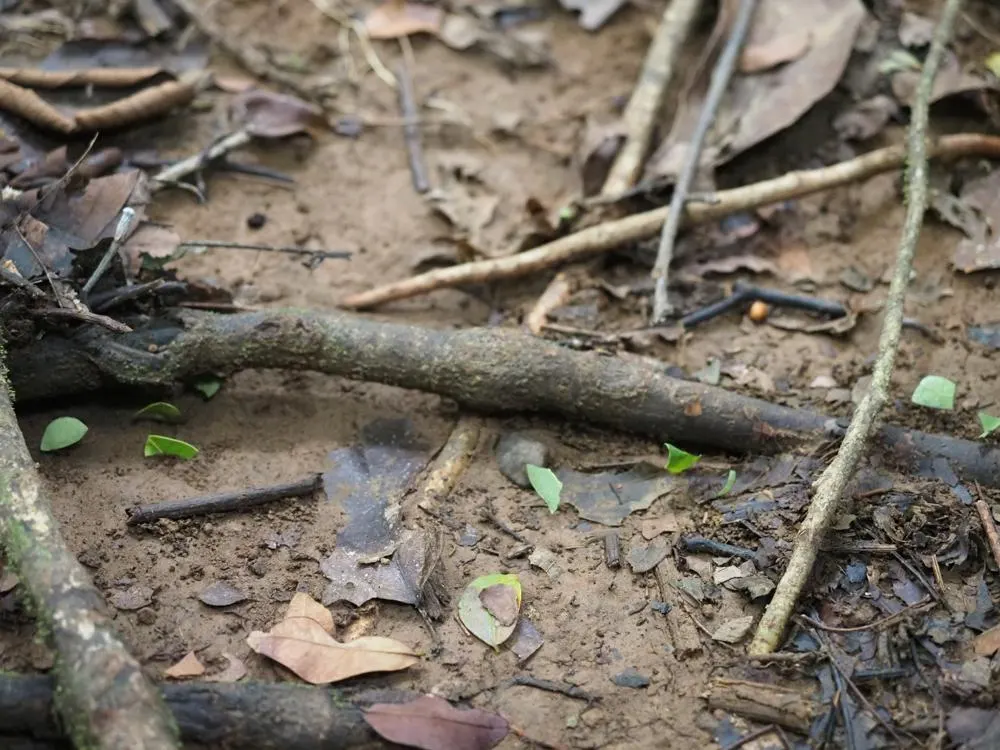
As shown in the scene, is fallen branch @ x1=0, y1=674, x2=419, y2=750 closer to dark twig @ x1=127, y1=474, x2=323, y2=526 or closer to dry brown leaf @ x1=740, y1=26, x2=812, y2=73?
dark twig @ x1=127, y1=474, x2=323, y2=526

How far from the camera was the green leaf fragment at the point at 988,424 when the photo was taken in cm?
317

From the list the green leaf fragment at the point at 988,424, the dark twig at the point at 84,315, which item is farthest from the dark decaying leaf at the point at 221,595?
the green leaf fragment at the point at 988,424

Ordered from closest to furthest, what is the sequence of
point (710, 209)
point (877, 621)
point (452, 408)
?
point (877, 621)
point (452, 408)
point (710, 209)

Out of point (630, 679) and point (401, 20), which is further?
point (401, 20)

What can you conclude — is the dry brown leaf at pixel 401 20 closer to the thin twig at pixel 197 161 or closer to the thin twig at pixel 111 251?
the thin twig at pixel 197 161

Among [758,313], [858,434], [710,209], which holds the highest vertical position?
[710,209]

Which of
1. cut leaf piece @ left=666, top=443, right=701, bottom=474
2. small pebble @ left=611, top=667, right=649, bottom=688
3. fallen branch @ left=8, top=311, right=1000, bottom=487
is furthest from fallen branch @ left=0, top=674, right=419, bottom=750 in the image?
cut leaf piece @ left=666, top=443, right=701, bottom=474

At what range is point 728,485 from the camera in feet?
10.3

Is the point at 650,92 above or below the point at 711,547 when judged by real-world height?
above

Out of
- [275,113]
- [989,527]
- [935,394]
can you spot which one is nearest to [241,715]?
[989,527]

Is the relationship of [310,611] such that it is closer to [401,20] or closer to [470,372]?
[470,372]

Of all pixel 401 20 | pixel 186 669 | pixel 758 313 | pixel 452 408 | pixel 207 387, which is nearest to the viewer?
pixel 186 669

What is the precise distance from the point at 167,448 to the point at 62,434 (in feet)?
1.16

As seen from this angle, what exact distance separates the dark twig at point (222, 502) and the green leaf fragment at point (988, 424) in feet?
7.60
